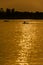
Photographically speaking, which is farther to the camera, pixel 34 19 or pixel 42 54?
pixel 34 19

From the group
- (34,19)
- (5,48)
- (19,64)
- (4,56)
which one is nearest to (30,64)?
(19,64)

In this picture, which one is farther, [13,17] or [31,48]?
[13,17]

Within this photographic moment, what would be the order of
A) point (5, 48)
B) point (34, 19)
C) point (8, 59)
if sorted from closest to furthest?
point (8, 59) < point (5, 48) < point (34, 19)

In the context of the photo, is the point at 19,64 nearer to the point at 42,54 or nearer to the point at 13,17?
the point at 42,54

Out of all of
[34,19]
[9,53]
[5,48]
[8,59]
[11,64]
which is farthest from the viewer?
[34,19]

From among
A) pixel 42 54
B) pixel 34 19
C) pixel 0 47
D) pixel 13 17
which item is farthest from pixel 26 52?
pixel 34 19

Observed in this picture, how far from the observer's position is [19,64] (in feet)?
16.3

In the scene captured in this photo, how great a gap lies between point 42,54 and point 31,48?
615 mm

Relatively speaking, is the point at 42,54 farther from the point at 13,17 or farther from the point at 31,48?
the point at 13,17

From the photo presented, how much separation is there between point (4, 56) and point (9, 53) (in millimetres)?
269

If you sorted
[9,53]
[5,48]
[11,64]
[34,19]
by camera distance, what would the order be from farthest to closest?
1. [34,19]
2. [5,48]
3. [9,53]
4. [11,64]

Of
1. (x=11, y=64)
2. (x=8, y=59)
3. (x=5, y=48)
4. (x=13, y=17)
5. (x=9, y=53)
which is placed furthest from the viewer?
(x=13, y=17)

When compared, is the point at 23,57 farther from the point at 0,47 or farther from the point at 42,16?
the point at 42,16

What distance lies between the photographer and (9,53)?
19.1 ft
